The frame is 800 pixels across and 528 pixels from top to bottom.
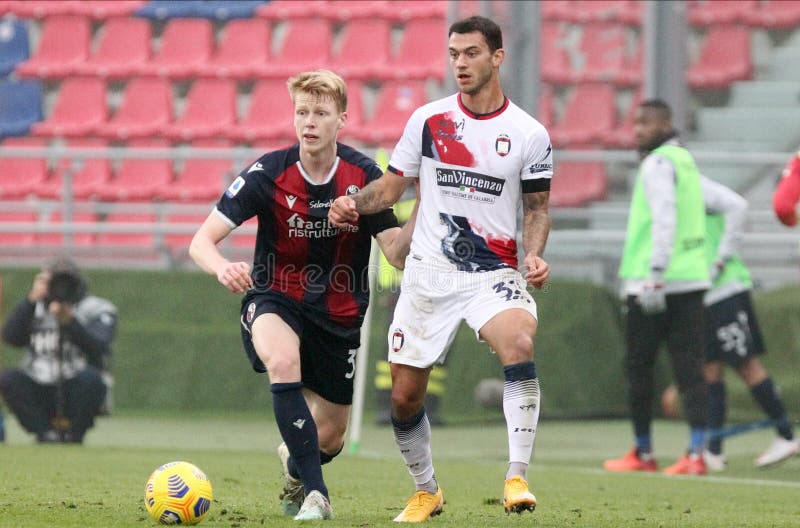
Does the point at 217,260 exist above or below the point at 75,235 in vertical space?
above

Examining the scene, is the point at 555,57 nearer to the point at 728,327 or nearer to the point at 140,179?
the point at 728,327

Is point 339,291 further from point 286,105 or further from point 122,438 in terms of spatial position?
point 286,105

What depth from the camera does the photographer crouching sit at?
34.0ft

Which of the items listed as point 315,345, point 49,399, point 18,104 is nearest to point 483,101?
point 315,345

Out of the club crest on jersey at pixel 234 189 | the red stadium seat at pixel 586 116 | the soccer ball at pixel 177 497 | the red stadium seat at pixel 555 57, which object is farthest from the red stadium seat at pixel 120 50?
the soccer ball at pixel 177 497

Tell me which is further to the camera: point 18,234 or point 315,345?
point 18,234

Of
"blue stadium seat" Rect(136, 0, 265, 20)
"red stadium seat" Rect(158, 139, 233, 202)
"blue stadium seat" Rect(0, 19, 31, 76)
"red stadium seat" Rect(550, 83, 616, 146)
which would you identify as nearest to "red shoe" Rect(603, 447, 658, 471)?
"red stadium seat" Rect(550, 83, 616, 146)

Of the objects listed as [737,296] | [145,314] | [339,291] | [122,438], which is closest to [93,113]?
[145,314]

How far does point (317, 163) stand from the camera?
6102 millimetres

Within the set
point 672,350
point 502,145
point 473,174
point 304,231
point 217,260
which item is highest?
point 502,145

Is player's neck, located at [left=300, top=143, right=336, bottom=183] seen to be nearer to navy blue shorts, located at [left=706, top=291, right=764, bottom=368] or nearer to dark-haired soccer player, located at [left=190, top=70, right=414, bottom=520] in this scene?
dark-haired soccer player, located at [left=190, top=70, right=414, bottom=520]

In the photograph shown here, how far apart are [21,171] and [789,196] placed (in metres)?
11.2

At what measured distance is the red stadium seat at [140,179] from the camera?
15.4 meters

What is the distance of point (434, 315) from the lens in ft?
19.7
